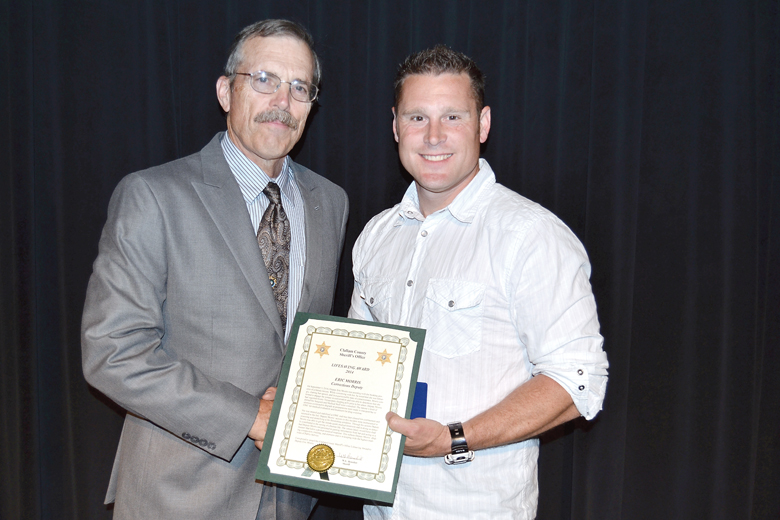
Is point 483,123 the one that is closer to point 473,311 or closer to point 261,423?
point 473,311

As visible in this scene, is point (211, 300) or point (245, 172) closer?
point (211, 300)

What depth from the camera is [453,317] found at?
68.0 inches

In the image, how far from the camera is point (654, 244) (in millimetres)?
2410

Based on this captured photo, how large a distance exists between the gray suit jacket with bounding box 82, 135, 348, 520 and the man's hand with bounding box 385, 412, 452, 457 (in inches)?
19.1

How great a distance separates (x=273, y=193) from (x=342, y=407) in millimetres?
830

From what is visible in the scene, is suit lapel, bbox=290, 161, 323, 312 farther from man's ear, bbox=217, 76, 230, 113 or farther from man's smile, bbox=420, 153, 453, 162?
man's smile, bbox=420, 153, 453, 162

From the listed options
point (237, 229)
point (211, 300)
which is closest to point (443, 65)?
point (237, 229)

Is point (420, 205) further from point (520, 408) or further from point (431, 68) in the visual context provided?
point (520, 408)

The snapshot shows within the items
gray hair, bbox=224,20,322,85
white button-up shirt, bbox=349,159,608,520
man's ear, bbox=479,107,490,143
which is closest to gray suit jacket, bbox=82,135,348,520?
gray hair, bbox=224,20,322,85

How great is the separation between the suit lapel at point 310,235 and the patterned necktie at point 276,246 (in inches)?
2.8

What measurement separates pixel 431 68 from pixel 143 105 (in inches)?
60.0

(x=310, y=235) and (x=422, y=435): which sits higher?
(x=310, y=235)

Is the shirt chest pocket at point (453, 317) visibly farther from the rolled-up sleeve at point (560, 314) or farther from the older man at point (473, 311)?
the rolled-up sleeve at point (560, 314)

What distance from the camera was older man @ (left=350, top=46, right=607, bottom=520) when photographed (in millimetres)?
1597
